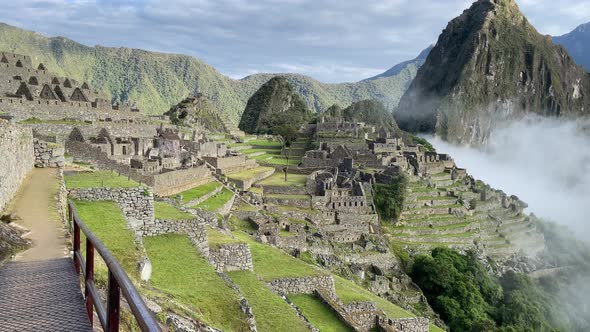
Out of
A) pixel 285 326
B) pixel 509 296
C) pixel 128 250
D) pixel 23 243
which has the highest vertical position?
pixel 23 243

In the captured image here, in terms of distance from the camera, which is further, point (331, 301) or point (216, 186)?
point (216, 186)

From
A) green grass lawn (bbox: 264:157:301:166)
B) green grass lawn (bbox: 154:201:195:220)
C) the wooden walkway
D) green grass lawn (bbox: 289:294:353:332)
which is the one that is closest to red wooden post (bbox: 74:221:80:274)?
the wooden walkway

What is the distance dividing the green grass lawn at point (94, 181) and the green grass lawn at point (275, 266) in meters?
5.49

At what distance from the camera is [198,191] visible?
31125mm

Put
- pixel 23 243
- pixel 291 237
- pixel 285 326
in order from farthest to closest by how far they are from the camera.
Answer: pixel 291 237, pixel 285 326, pixel 23 243

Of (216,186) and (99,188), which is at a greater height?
(99,188)

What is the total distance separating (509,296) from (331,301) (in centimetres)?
3410

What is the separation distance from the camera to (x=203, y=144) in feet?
146

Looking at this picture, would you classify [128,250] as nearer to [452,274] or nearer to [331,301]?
[331,301]

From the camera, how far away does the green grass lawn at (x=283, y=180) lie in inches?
1762

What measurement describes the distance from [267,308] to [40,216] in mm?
6158

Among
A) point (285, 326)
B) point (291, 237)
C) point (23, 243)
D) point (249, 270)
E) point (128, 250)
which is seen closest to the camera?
point (23, 243)

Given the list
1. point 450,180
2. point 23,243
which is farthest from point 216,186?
point 450,180

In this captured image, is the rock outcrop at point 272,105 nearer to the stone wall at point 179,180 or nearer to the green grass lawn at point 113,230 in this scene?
the stone wall at point 179,180
